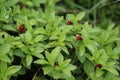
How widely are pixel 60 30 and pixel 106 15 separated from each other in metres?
1.39

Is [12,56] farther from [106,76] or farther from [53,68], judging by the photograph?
[106,76]

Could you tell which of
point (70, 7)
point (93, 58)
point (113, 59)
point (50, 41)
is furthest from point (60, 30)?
point (70, 7)

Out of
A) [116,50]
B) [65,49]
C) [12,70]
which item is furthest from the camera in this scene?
[116,50]

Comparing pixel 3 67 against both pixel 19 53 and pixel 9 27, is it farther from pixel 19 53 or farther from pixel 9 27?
pixel 9 27

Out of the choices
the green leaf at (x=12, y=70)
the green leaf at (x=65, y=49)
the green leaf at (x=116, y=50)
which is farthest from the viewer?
the green leaf at (x=116, y=50)

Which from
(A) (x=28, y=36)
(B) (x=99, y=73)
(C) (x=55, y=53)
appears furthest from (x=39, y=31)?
(B) (x=99, y=73)

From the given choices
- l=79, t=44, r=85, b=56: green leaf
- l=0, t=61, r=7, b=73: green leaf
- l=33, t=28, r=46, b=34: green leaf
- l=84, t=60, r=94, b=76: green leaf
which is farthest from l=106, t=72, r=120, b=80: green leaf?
l=0, t=61, r=7, b=73: green leaf

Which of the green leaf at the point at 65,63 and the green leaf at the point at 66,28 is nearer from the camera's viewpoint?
the green leaf at the point at 65,63

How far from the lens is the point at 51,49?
193 cm

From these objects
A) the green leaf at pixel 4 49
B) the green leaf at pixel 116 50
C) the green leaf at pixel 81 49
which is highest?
the green leaf at pixel 4 49

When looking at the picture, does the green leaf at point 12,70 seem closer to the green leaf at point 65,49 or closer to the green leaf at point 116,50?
the green leaf at point 65,49

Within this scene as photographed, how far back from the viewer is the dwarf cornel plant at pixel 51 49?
180 centimetres

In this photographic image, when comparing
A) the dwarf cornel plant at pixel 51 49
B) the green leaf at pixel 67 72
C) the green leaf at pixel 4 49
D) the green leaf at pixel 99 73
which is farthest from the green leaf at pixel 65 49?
the green leaf at pixel 4 49

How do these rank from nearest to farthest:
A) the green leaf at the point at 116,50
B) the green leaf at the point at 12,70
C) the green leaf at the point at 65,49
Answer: the green leaf at the point at 12,70 < the green leaf at the point at 65,49 < the green leaf at the point at 116,50
